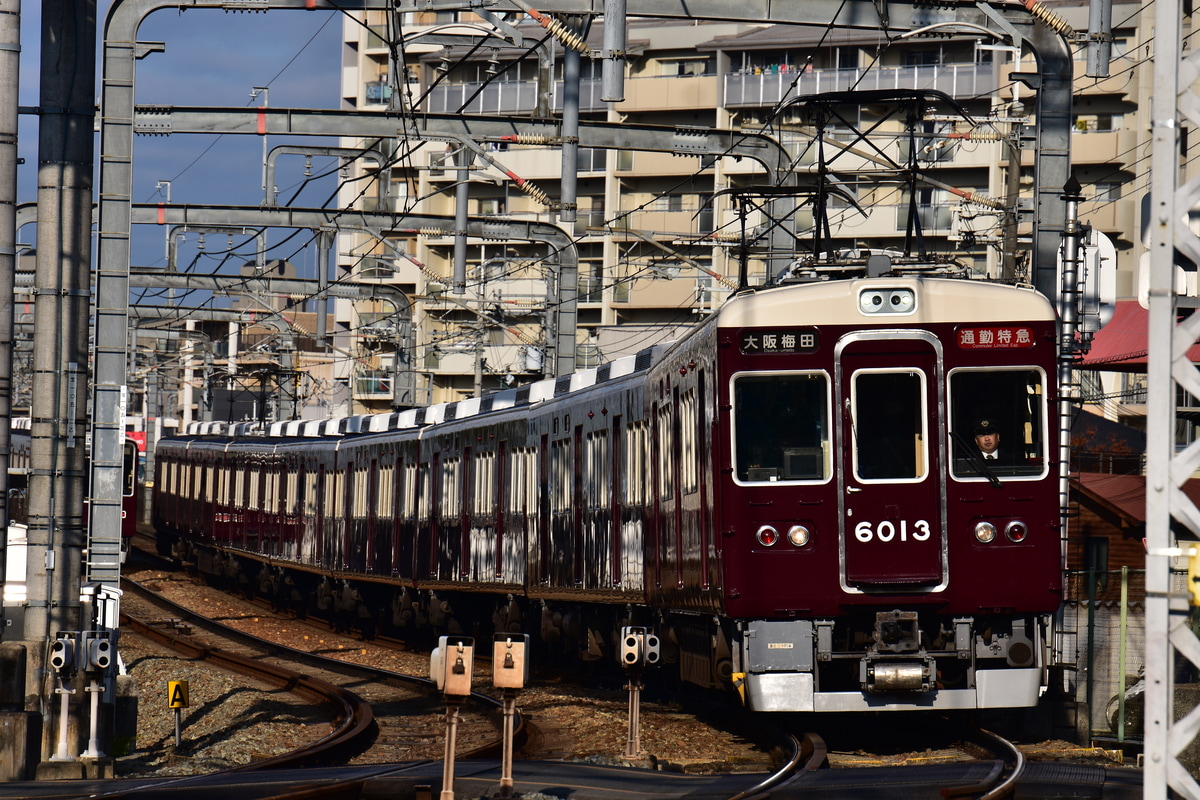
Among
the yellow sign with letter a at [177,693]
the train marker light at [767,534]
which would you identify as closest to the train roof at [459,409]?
the train marker light at [767,534]

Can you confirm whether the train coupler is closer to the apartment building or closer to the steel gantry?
the steel gantry

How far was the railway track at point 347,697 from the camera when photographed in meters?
12.2

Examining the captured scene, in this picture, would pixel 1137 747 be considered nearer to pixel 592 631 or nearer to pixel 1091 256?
pixel 1091 256

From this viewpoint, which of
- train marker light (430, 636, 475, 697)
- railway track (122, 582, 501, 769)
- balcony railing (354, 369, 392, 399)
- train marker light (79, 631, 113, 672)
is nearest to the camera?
train marker light (430, 636, 475, 697)

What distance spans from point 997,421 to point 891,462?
708 millimetres

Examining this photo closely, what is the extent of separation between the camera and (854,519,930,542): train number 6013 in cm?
1046

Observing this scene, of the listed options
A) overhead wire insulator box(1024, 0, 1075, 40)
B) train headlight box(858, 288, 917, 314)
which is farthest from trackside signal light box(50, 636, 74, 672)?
overhead wire insulator box(1024, 0, 1075, 40)

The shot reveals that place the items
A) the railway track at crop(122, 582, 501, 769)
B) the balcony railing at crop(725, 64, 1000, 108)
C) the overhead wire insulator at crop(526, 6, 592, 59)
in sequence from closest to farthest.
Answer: the railway track at crop(122, 582, 501, 769) < the overhead wire insulator at crop(526, 6, 592, 59) < the balcony railing at crop(725, 64, 1000, 108)

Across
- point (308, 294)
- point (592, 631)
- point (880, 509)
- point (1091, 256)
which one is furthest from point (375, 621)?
point (880, 509)

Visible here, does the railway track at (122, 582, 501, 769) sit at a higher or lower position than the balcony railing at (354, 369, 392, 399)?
lower

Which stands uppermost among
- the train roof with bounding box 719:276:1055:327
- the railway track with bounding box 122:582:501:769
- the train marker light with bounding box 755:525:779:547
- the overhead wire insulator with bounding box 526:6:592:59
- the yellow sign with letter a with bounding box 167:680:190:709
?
the overhead wire insulator with bounding box 526:6:592:59

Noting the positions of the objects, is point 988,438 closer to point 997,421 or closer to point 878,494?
point 997,421

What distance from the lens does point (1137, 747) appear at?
11617 mm

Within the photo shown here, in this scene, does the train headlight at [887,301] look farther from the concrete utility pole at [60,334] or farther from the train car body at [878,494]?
the concrete utility pole at [60,334]
